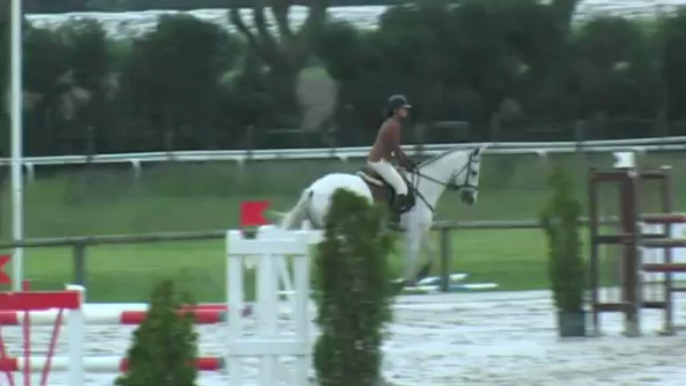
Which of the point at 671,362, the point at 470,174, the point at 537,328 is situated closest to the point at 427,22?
the point at 470,174

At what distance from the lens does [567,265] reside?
14.2m

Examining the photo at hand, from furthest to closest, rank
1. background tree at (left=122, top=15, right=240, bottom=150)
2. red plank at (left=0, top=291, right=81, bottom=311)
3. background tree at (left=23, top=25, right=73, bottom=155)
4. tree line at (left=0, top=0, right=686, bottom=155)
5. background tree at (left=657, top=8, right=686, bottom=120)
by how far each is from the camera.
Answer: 1. background tree at (left=122, top=15, right=240, bottom=150)
2. background tree at (left=657, top=8, right=686, bottom=120)
3. tree line at (left=0, top=0, right=686, bottom=155)
4. background tree at (left=23, top=25, right=73, bottom=155)
5. red plank at (left=0, top=291, right=81, bottom=311)

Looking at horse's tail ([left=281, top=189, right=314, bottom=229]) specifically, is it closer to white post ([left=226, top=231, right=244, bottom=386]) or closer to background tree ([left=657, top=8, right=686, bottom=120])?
white post ([left=226, top=231, right=244, bottom=386])

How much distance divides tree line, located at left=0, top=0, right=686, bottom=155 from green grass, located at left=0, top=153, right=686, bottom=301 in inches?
80.9

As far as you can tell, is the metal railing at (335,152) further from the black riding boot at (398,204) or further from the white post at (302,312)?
the white post at (302,312)

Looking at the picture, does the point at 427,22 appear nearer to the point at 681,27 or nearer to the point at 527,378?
the point at 681,27

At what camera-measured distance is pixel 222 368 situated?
10.5 m

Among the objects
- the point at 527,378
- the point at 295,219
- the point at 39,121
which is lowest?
the point at 527,378

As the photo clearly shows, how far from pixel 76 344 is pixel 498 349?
5348mm

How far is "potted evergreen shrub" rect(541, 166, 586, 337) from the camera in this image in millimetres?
14125

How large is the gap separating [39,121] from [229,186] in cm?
416

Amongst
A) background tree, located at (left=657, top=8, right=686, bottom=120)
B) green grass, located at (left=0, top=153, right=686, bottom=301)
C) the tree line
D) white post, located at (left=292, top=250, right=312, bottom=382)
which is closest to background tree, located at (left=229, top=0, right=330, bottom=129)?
the tree line

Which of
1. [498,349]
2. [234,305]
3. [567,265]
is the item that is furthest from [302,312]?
[567,265]

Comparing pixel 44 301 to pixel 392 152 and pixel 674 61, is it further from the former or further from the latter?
Result: pixel 674 61
